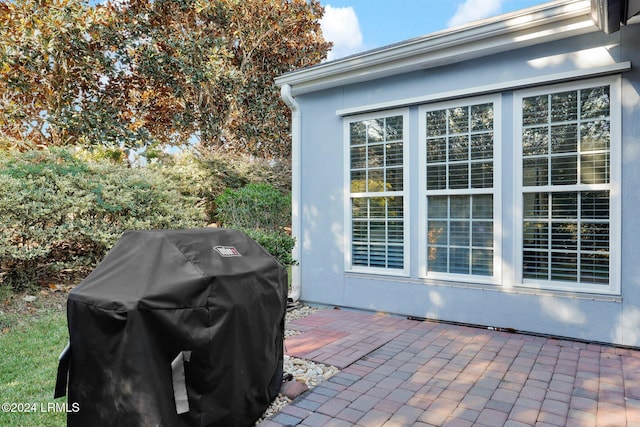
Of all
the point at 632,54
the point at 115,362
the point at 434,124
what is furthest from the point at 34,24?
the point at 632,54

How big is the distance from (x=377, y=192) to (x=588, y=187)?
221 cm

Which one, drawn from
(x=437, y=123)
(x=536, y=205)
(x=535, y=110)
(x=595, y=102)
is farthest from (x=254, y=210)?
(x=595, y=102)

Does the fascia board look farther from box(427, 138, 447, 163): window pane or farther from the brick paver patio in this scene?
the brick paver patio

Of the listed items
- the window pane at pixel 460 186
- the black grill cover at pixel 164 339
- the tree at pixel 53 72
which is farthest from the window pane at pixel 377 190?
the tree at pixel 53 72

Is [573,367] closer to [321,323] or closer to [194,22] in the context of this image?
[321,323]

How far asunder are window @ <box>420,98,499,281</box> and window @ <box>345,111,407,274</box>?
12.3 inches

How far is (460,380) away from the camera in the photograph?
303 cm

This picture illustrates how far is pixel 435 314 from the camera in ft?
15.0

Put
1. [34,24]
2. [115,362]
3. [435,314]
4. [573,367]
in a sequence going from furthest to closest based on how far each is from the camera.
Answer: [34,24], [435,314], [573,367], [115,362]

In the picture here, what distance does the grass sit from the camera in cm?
251

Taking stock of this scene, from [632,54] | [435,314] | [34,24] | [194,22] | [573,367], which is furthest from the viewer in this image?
[194,22]

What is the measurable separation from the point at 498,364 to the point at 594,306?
124 centimetres

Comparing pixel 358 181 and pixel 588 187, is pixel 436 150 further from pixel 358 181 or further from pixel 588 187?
pixel 588 187

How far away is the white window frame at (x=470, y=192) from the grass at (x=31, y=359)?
12.1ft
